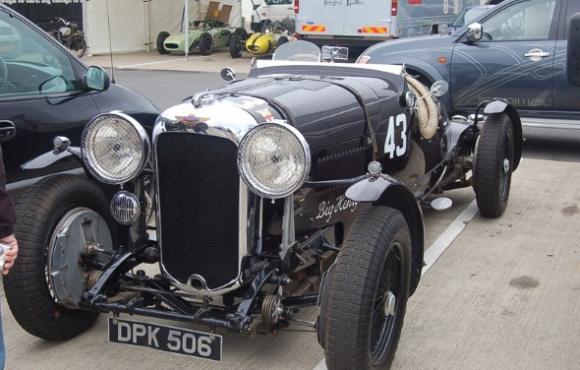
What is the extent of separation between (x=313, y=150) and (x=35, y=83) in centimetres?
183

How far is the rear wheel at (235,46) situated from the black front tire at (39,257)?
57.0ft

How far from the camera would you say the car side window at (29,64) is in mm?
4398

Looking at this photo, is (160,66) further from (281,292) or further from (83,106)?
(281,292)

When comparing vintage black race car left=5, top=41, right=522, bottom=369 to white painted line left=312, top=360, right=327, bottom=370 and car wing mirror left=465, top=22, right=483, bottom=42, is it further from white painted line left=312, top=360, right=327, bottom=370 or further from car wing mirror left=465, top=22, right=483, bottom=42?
car wing mirror left=465, top=22, right=483, bottom=42

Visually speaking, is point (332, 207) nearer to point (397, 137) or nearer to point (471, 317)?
point (397, 137)

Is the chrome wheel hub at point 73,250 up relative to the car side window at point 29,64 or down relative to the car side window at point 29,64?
down

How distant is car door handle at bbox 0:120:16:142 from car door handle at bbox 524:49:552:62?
5.92m

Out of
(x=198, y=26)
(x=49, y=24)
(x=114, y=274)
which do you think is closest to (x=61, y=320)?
(x=114, y=274)

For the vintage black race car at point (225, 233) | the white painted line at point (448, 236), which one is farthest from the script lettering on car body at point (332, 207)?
the white painted line at point (448, 236)

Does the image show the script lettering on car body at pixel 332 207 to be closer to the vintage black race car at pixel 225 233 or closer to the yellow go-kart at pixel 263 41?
the vintage black race car at pixel 225 233

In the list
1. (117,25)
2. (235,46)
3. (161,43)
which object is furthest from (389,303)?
(117,25)

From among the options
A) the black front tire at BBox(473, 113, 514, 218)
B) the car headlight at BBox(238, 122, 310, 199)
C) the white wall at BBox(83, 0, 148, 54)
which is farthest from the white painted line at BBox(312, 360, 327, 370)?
the white wall at BBox(83, 0, 148, 54)

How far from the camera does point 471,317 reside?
4.12 metres

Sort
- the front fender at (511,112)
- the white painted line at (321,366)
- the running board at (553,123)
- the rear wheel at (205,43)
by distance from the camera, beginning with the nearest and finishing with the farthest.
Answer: the white painted line at (321,366) → the front fender at (511,112) → the running board at (553,123) → the rear wheel at (205,43)
